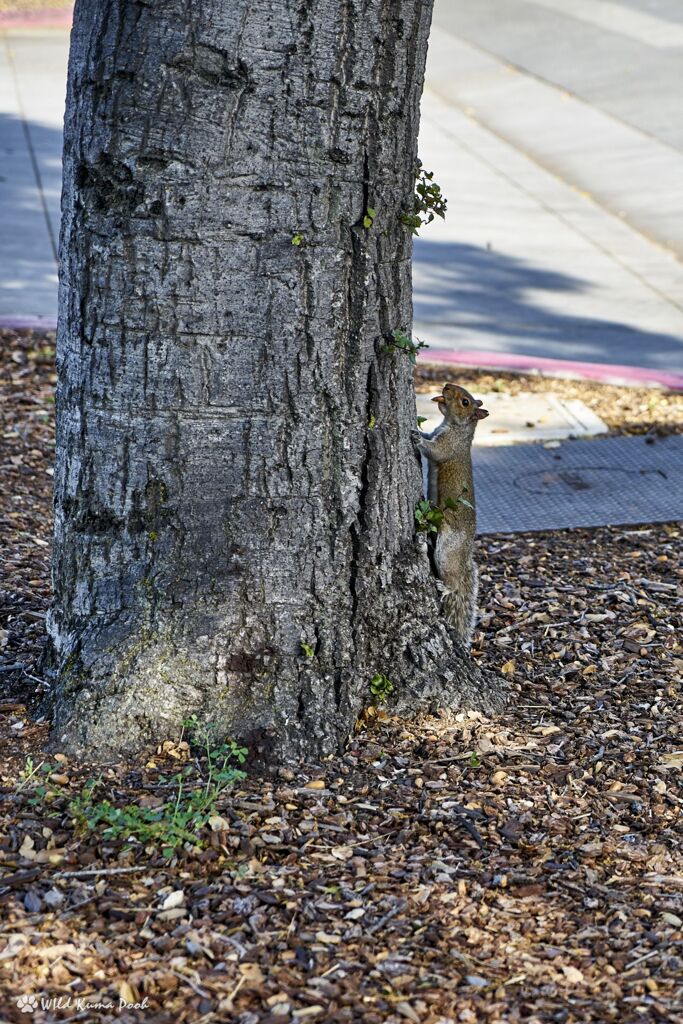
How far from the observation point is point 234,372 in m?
3.09

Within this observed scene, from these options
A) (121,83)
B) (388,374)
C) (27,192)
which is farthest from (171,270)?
(27,192)

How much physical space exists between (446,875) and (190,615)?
92 centimetres

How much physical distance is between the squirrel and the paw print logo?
5.43 ft

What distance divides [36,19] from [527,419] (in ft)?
57.5

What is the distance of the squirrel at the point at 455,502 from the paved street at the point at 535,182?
368 cm

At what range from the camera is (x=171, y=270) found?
9.91ft

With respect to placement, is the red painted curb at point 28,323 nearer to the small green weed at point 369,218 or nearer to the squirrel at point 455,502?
the squirrel at point 455,502

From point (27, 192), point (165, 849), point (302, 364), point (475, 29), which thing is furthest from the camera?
point (475, 29)

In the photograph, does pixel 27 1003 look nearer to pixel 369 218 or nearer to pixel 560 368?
pixel 369 218

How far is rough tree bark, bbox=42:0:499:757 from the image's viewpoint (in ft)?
9.67

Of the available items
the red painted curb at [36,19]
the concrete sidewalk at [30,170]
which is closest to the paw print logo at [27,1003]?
the concrete sidewalk at [30,170]

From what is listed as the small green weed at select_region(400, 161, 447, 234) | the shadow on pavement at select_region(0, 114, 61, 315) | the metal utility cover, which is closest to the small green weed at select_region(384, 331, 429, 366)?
the small green weed at select_region(400, 161, 447, 234)

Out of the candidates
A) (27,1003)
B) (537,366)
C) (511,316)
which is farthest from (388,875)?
(511,316)

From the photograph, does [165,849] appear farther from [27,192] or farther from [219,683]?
[27,192]
